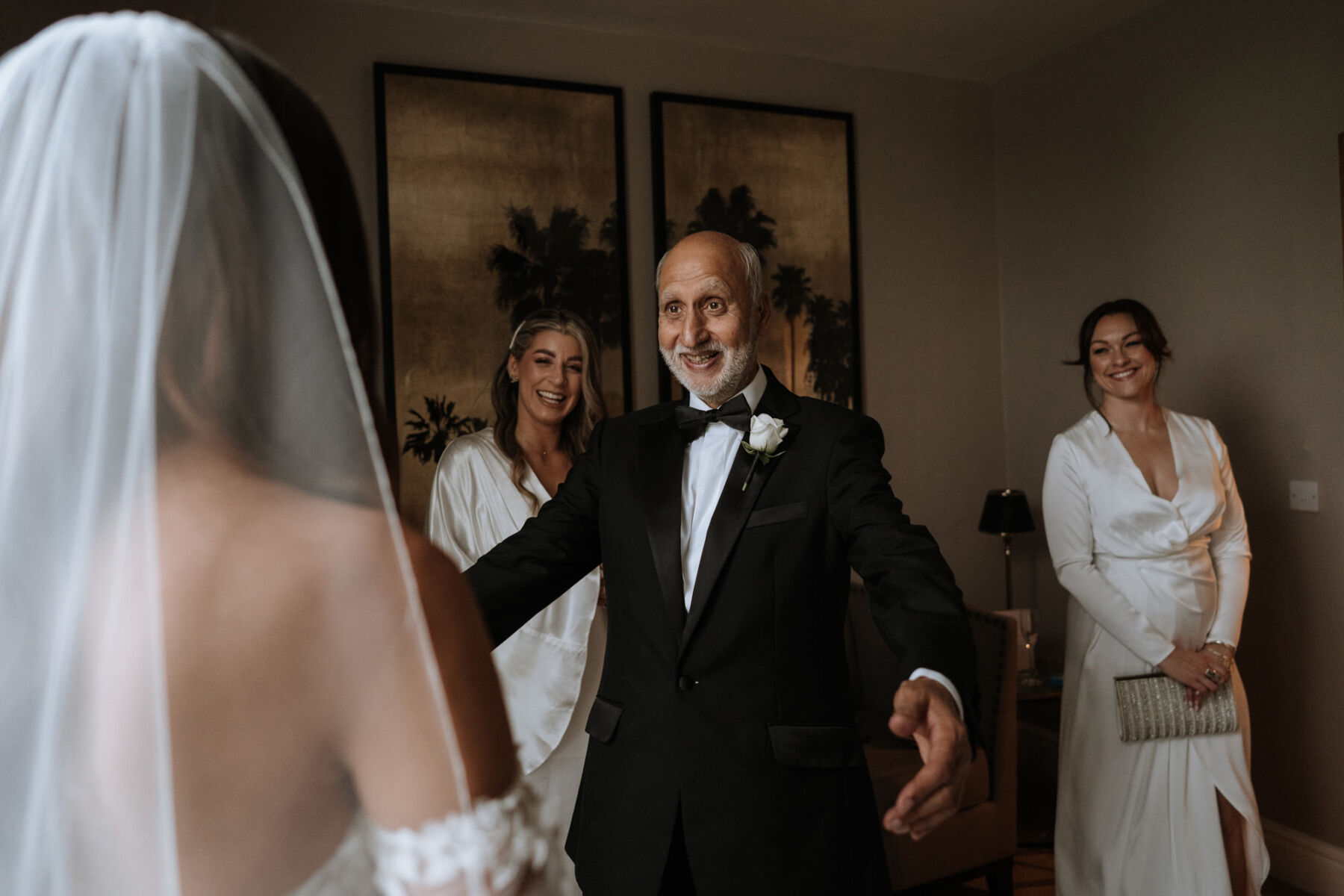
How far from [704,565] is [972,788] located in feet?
6.45

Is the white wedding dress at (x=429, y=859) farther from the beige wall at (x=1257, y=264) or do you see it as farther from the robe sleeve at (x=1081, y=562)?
the beige wall at (x=1257, y=264)

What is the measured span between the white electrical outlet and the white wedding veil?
337 centimetres

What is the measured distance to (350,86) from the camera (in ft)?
11.0

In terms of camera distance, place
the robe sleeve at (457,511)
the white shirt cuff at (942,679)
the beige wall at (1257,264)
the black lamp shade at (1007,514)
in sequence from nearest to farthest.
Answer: the white shirt cuff at (942,679) → the robe sleeve at (457,511) → the beige wall at (1257,264) → the black lamp shade at (1007,514)

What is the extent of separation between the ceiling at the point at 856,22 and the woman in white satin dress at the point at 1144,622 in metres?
1.58

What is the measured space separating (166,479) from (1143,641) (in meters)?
2.70

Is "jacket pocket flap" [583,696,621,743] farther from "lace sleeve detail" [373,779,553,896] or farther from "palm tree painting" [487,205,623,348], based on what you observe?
"palm tree painting" [487,205,623,348]

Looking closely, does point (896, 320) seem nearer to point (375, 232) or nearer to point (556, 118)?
point (556, 118)

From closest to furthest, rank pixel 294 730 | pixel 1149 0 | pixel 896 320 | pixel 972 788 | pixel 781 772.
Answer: pixel 294 730 → pixel 781 772 → pixel 972 788 → pixel 1149 0 → pixel 896 320

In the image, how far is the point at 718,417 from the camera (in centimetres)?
170

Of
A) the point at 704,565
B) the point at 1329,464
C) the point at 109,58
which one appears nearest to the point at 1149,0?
the point at 1329,464

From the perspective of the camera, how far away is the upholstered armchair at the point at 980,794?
2861 mm

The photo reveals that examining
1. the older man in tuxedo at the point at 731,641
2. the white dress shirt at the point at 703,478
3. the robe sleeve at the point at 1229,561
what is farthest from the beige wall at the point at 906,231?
the older man in tuxedo at the point at 731,641

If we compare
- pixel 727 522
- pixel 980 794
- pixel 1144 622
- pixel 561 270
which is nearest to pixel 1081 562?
pixel 1144 622
